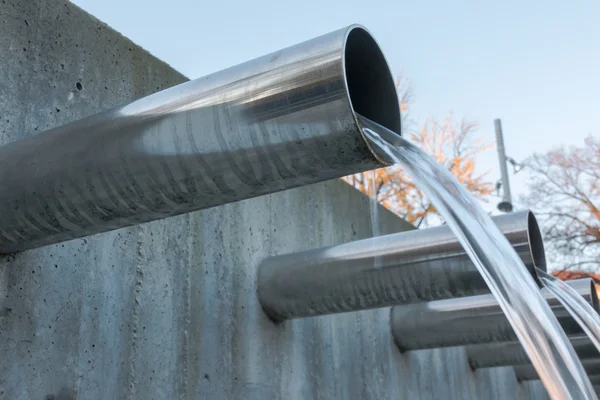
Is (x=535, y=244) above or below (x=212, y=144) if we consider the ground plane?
below

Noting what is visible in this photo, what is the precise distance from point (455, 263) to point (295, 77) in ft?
6.10

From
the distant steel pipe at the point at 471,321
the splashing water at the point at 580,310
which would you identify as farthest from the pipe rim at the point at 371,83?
the distant steel pipe at the point at 471,321

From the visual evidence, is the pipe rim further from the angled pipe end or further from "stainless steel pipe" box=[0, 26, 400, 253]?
the angled pipe end

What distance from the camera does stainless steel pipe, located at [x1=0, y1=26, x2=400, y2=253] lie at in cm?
182

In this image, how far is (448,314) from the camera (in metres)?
4.68

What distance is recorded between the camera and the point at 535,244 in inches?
128

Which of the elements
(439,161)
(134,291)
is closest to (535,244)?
(134,291)

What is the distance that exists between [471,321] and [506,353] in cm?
159

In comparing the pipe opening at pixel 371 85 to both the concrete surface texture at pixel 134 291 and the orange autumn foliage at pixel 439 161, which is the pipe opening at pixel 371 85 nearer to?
the concrete surface texture at pixel 134 291

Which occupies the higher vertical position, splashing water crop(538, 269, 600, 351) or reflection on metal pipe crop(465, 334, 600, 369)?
splashing water crop(538, 269, 600, 351)

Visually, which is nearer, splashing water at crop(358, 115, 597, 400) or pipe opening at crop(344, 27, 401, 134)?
pipe opening at crop(344, 27, 401, 134)

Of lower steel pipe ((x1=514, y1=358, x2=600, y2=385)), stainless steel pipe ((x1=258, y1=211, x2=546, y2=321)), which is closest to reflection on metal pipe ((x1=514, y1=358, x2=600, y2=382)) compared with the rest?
lower steel pipe ((x1=514, y1=358, x2=600, y2=385))

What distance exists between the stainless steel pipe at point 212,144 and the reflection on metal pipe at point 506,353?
4050mm

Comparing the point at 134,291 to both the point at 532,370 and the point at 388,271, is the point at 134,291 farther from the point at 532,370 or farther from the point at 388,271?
the point at 532,370
